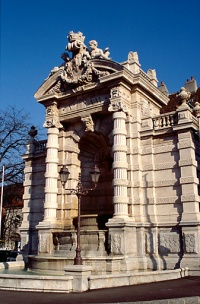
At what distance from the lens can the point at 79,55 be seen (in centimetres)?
1984

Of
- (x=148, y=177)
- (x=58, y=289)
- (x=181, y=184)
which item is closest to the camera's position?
(x=58, y=289)

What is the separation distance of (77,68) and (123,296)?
13.7 m

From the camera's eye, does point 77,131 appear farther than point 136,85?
Yes

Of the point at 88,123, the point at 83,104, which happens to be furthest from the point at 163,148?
the point at 83,104

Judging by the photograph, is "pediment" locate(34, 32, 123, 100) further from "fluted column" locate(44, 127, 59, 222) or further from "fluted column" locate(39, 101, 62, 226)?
"fluted column" locate(44, 127, 59, 222)

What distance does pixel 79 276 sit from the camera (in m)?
10.7

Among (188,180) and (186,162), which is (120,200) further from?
(186,162)

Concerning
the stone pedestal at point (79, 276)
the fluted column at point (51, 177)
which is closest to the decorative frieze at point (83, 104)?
the fluted column at point (51, 177)

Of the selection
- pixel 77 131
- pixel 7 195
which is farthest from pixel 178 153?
pixel 7 195

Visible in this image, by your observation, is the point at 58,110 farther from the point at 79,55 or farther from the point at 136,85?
the point at 136,85

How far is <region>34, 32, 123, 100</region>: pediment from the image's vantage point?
18.6m

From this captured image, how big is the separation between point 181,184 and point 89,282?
7.33 m

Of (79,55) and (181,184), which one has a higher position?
(79,55)

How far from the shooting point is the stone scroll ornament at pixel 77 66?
18953 mm
